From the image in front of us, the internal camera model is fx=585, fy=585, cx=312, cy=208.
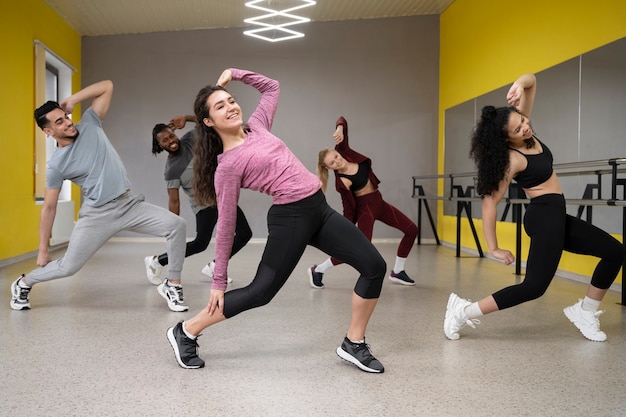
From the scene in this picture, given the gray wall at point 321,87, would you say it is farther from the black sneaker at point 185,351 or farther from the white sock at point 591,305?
the black sneaker at point 185,351

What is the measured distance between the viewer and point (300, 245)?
7.53 feet

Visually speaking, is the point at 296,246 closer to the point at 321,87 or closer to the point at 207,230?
the point at 207,230

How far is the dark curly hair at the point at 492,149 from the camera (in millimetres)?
2705

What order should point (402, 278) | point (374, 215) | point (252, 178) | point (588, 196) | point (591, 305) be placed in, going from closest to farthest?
point (252, 178), point (591, 305), point (374, 215), point (402, 278), point (588, 196)

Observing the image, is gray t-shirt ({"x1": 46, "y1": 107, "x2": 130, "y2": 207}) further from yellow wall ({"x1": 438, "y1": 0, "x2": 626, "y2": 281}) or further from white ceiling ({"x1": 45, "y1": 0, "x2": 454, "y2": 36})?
white ceiling ({"x1": 45, "y1": 0, "x2": 454, "y2": 36})

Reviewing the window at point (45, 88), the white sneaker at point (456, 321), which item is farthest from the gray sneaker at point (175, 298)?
the window at point (45, 88)

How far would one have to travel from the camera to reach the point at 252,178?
226 cm

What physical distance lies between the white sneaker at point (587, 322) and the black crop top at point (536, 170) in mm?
724

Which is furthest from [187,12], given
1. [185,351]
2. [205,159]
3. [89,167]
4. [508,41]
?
[185,351]

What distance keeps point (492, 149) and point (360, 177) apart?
1.65 m

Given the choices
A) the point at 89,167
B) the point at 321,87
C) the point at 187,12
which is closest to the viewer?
the point at 89,167

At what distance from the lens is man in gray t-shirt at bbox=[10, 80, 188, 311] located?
11.2ft

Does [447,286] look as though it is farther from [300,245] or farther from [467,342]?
[300,245]

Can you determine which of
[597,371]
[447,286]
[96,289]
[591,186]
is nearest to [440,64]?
[591,186]
